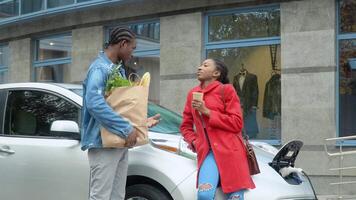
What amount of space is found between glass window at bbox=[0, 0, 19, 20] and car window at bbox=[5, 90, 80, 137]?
9.36 metres

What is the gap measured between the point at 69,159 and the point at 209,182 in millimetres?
1436

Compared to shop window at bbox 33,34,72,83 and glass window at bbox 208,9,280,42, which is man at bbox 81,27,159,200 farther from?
shop window at bbox 33,34,72,83

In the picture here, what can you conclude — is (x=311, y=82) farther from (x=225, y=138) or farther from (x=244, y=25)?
(x=225, y=138)

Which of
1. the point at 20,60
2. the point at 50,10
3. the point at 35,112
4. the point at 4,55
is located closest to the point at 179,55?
the point at 50,10

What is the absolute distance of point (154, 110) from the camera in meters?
6.24

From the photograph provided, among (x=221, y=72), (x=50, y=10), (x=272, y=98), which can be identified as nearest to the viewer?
(x=221, y=72)

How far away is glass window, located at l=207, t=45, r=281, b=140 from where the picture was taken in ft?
35.2

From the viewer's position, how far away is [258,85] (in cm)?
1103

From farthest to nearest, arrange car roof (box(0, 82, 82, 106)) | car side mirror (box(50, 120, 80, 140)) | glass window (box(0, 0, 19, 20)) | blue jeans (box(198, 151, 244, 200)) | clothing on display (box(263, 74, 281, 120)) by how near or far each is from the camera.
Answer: glass window (box(0, 0, 19, 20))
clothing on display (box(263, 74, 281, 120))
car roof (box(0, 82, 82, 106))
car side mirror (box(50, 120, 80, 140))
blue jeans (box(198, 151, 244, 200))

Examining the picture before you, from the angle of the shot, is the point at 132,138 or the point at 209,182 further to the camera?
the point at 209,182

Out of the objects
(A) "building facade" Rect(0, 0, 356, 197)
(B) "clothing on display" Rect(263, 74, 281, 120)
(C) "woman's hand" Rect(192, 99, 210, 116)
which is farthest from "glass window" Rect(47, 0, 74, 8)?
(C) "woman's hand" Rect(192, 99, 210, 116)

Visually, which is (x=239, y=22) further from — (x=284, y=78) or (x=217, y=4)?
(x=284, y=78)

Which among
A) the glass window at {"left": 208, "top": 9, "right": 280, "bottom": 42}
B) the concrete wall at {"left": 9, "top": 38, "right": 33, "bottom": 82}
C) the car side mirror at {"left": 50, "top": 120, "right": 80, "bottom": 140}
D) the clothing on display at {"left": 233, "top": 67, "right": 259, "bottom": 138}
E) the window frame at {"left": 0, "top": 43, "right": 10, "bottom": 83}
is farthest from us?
the window frame at {"left": 0, "top": 43, "right": 10, "bottom": 83}

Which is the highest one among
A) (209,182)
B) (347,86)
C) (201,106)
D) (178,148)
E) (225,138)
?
(347,86)
